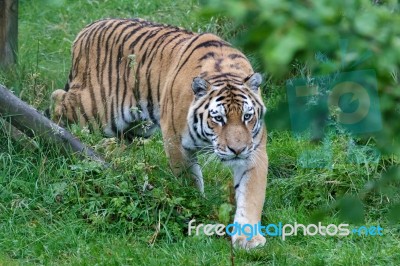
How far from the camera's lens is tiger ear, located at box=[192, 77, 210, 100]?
17.2ft

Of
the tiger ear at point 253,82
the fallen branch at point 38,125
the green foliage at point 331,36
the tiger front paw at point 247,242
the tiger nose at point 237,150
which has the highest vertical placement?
the green foliage at point 331,36

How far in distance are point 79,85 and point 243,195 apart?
2038 mm

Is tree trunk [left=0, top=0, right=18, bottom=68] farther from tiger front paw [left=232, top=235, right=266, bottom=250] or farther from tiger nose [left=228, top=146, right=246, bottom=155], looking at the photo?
tiger front paw [left=232, top=235, right=266, bottom=250]

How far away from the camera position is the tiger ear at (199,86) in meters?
5.25

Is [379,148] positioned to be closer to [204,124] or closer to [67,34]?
[204,124]

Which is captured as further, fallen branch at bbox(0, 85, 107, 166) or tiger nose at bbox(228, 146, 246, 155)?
fallen branch at bbox(0, 85, 107, 166)

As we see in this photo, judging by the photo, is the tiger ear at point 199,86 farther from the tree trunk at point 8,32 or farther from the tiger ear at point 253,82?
the tree trunk at point 8,32

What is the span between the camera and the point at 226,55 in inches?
224

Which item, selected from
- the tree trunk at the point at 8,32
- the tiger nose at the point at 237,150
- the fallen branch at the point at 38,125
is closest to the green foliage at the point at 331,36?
the tiger nose at the point at 237,150

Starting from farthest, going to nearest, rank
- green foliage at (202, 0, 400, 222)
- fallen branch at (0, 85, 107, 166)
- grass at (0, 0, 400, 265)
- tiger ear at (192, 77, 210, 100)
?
fallen branch at (0, 85, 107, 166), tiger ear at (192, 77, 210, 100), grass at (0, 0, 400, 265), green foliage at (202, 0, 400, 222)

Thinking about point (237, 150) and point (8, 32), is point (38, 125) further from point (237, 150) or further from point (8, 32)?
point (8, 32)

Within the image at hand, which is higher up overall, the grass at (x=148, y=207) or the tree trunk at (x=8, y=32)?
the tree trunk at (x=8, y=32)

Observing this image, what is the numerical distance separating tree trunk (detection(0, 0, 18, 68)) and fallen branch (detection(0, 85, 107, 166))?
5.38ft

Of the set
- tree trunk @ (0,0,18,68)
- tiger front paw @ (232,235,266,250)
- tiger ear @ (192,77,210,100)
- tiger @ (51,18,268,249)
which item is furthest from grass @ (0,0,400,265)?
tree trunk @ (0,0,18,68)
